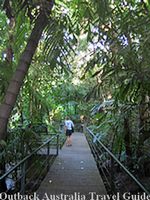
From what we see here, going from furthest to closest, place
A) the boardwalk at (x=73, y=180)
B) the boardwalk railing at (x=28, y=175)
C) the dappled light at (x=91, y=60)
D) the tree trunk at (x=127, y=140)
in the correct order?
the tree trunk at (x=127, y=140) < the boardwalk at (x=73, y=180) < the boardwalk railing at (x=28, y=175) < the dappled light at (x=91, y=60)

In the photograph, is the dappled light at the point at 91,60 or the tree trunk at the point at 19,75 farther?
the dappled light at the point at 91,60

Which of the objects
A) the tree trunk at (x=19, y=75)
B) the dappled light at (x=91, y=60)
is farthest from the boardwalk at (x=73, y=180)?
the tree trunk at (x=19, y=75)

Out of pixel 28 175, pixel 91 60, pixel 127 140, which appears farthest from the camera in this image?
pixel 28 175

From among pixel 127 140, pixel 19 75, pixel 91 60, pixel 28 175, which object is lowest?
pixel 28 175

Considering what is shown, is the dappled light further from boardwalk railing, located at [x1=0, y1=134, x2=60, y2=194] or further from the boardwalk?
the boardwalk

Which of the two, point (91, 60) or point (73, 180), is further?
point (73, 180)

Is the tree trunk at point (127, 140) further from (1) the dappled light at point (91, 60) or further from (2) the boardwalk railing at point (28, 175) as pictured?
(2) the boardwalk railing at point (28, 175)

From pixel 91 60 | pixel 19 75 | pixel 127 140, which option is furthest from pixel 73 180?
pixel 19 75

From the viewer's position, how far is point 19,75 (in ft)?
12.2

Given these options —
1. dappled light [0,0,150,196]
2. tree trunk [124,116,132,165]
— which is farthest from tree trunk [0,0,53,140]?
tree trunk [124,116,132,165]

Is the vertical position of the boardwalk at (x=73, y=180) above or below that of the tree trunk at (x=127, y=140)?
below

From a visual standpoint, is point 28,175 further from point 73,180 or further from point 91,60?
point 91,60

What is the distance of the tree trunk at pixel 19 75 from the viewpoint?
145 inches

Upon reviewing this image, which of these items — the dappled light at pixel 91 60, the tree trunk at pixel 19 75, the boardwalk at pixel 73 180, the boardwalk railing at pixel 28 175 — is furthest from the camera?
the boardwalk at pixel 73 180
